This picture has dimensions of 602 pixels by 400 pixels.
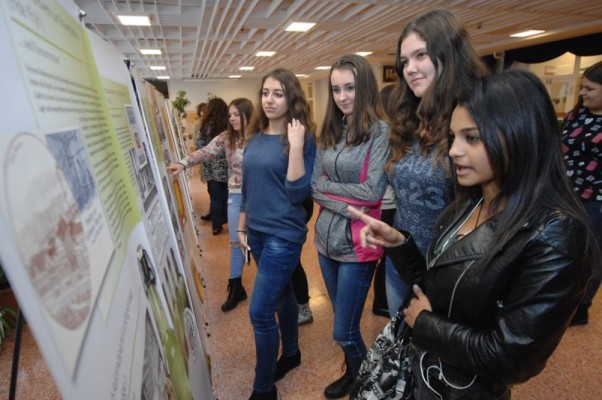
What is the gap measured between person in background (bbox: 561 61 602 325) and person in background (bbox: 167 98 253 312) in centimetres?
224

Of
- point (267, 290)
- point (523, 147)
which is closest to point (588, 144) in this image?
point (523, 147)

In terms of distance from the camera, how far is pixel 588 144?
2.04 metres

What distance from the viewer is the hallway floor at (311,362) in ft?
5.89

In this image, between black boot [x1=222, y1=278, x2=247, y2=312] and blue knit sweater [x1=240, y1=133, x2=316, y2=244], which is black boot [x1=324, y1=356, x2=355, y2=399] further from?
black boot [x1=222, y1=278, x2=247, y2=312]

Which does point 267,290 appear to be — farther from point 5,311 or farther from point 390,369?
point 5,311

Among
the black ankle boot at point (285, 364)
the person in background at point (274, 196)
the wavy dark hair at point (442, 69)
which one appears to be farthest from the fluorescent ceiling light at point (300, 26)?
the black ankle boot at point (285, 364)

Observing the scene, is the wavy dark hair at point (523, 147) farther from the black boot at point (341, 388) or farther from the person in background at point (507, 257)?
the black boot at point (341, 388)

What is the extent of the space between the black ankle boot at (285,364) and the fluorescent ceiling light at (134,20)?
4.80 meters

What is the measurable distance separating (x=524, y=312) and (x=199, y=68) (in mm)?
11335

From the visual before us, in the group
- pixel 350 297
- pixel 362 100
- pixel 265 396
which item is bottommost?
pixel 265 396

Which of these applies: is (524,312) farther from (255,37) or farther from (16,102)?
(255,37)

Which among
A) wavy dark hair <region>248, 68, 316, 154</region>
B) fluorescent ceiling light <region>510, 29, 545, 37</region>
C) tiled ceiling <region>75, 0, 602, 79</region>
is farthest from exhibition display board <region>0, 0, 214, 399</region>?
fluorescent ceiling light <region>510, 29, 545, 37</region>

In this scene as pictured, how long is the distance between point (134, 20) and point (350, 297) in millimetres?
5153

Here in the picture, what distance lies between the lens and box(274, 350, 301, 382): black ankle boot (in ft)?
6.21
